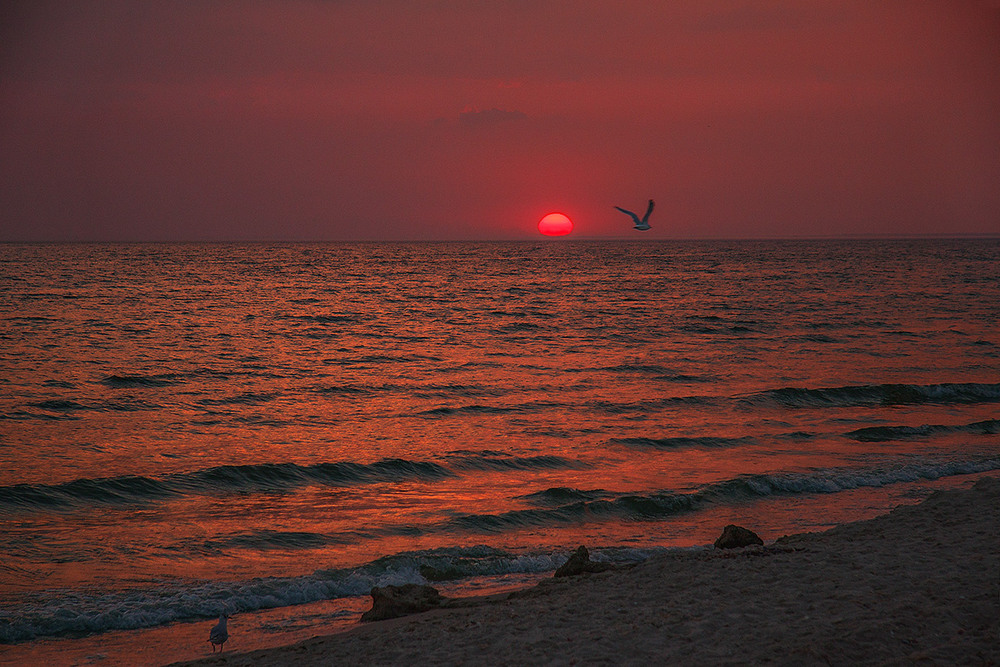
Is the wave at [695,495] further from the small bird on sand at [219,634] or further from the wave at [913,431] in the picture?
the small bird on sand at [219,634]

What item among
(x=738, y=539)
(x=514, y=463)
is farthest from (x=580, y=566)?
(x=514, y=463)

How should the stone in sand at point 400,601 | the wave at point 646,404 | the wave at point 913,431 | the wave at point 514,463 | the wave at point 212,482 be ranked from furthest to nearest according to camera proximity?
the wave at point 646,404 < the wave at point 913,431 < the wave at point 514,463 < the wave at point 212,482 < the stone in sand at point 400,601

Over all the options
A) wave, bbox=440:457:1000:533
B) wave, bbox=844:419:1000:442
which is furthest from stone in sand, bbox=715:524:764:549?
wave, bbox=844:419:1000:442

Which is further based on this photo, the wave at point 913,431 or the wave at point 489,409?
the wave at point 489,409

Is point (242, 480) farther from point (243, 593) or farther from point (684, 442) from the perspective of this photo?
point (684, 442)

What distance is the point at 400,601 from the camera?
8.71 m

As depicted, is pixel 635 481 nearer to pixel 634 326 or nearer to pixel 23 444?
pixel 23 444

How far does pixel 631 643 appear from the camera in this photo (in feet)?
22.5

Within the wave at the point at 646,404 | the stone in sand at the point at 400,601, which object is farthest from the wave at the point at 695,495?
the wave at the point at 646,404

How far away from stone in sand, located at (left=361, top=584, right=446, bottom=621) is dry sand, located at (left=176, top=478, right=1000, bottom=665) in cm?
21

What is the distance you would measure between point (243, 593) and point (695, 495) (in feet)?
25.6

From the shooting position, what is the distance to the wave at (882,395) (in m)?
22.5

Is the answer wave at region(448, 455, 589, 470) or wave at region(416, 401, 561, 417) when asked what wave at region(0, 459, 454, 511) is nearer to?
wave at region(448, 455, 589, 470)

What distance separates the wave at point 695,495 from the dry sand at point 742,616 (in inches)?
135
